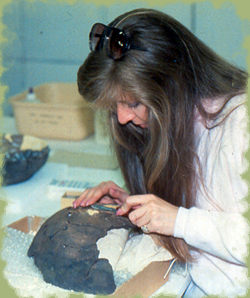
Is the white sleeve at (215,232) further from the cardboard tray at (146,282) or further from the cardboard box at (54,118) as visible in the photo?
the cardboard box at (54,118)

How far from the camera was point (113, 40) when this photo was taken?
45.5 inches

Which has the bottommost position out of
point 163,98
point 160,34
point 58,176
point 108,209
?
point 58,176

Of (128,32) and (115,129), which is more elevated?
(128,32)

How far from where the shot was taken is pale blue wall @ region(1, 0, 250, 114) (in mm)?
1403

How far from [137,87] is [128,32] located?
0.13 metres

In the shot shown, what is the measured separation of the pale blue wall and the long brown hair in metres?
0.17

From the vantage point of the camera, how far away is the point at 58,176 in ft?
6.28

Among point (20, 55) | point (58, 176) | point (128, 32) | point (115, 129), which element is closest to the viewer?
point (128, 32)

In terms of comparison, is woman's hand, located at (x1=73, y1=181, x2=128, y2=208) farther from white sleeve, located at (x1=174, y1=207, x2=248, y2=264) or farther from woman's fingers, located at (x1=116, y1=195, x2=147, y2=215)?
white sleeve, located at (x1=174, y1=207, x2=248, y2=264)

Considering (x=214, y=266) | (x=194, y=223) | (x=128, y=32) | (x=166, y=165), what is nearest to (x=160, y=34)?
(x=128, y=32)

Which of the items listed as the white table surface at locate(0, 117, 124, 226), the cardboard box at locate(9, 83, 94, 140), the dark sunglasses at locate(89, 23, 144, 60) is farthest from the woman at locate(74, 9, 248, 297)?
the cardboard box at locate(9, 83, 94, 140)

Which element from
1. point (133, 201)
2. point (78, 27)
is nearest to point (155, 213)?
point (133, 201)

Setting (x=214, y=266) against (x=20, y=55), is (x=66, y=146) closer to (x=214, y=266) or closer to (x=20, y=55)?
(x=20, y=55)

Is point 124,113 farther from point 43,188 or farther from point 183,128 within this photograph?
point 43,188
